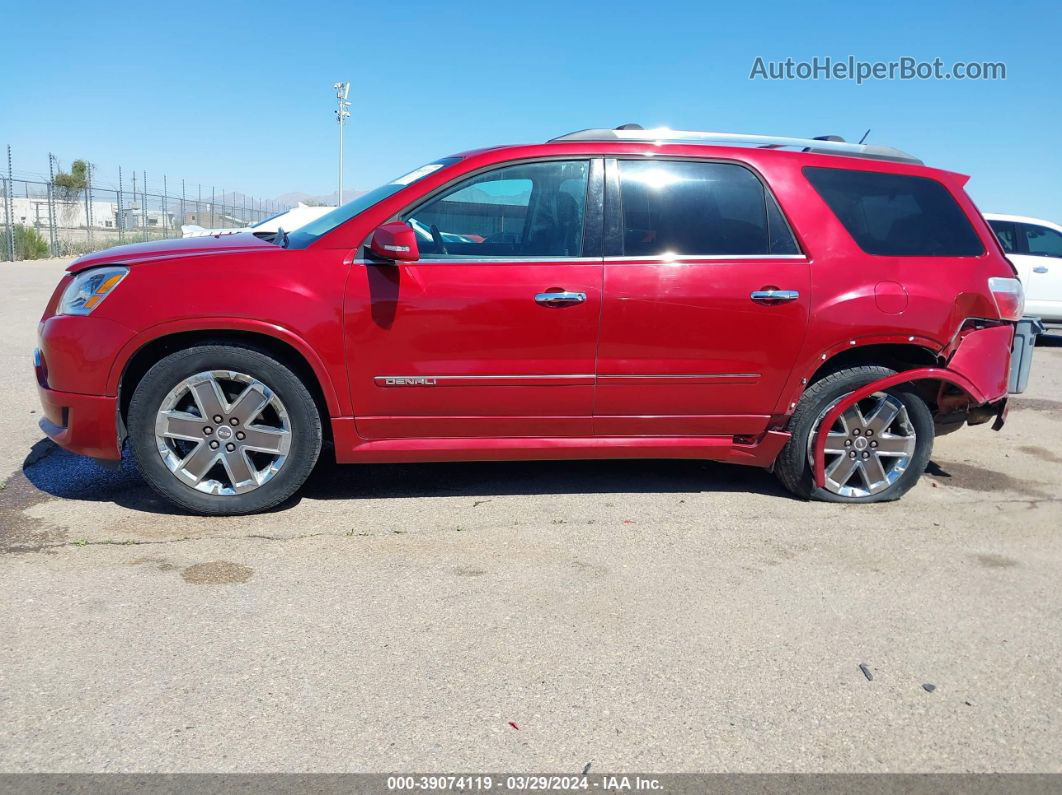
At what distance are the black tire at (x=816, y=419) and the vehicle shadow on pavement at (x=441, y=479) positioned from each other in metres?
0.25

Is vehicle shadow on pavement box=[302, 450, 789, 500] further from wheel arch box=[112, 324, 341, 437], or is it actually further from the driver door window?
the driver door window

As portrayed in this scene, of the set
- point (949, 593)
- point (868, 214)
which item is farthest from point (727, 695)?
point (868, 214)

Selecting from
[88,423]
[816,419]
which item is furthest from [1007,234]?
[88,423]

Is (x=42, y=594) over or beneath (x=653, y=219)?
beneath

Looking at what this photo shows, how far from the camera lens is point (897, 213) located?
4746mm

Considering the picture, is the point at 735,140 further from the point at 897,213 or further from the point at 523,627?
the point at 523,627

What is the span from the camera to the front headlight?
4.14 metres

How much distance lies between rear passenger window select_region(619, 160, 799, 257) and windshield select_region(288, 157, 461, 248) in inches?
37.2

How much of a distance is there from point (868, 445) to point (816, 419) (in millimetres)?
359

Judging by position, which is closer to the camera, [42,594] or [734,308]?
[42,594]

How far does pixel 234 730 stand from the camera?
2570 mm

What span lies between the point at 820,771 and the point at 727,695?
0.41 meters

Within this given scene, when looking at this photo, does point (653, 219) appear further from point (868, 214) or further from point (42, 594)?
point (42, 594)

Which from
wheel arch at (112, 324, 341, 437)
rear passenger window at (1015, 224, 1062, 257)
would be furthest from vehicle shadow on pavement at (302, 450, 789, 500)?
rear passenger window at (1015, 224, 1062, 257)
